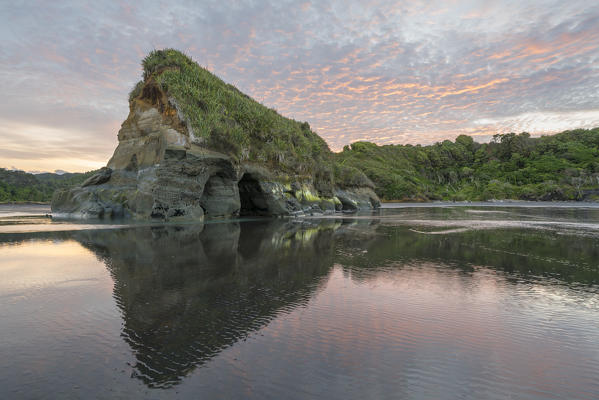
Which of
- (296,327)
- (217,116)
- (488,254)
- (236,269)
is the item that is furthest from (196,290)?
(217,116)

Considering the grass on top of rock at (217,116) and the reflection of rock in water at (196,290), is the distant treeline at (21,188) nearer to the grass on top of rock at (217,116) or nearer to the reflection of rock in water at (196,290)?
the grass on top of rock at (217,116)

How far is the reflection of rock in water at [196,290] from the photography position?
5078 mm

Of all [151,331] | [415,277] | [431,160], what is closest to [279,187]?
[415,277]

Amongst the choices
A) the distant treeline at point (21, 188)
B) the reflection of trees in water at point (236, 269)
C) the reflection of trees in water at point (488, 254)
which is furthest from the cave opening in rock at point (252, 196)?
the distant treeline at point (21, 188)

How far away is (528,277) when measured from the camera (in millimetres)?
10258

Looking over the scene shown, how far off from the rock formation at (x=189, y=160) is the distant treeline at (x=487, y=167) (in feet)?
197

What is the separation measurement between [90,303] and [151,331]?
2.73m

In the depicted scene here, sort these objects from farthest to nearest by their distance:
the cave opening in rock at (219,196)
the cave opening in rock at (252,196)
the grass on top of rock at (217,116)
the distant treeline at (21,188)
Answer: the distant treeline at (21,188)
the cave opening in rock at (252,196)
the cave opening in rock at (219,196)
the grass on top of rock at (217,116)

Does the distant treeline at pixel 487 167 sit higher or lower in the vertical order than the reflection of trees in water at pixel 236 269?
higher

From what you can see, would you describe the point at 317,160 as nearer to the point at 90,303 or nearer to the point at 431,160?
the point at 90,303

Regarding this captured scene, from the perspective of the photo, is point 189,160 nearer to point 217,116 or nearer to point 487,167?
point 217,116

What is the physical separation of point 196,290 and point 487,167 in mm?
180994

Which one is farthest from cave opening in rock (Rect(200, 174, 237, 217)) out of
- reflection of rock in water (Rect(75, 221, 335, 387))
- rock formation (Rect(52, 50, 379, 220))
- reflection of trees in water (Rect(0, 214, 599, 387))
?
reflection of rock in water (Rect(75, 221, 335, 387))

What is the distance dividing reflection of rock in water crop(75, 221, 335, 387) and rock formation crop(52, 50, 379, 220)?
13411 millimetres
